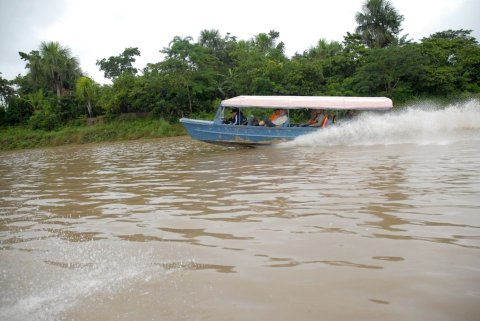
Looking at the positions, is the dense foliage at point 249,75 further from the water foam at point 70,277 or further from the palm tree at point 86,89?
the water foam at point 70,277

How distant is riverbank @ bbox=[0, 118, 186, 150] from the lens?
1120 inches

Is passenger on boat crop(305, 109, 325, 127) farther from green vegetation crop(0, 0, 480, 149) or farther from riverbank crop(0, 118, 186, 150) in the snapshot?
riverbank crop(0, 118, 186, 150)

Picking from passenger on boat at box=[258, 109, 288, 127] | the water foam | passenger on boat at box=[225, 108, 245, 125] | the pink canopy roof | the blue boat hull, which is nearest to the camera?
the water foam

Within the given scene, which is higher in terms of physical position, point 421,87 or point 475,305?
point 421,87

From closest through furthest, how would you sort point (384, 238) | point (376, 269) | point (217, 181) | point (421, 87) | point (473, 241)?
point (376, 269) → point (473, 241) → point (384, 238) → point (217, 181) → point (421, 87)

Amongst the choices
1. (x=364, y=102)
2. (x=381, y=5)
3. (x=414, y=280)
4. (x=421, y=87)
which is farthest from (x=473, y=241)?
(x=381, y=5)

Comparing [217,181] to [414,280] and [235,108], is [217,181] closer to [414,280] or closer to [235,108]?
[414,280]

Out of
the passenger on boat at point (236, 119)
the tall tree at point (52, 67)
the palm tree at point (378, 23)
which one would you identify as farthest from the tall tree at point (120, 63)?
the passenger on boat at point (236, 119)

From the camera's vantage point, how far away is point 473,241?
297cm

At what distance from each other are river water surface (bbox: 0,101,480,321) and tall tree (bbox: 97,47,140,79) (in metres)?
37.8

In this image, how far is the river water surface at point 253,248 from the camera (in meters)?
2.19

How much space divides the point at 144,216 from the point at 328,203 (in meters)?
2.24

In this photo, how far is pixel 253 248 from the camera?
3.16 m

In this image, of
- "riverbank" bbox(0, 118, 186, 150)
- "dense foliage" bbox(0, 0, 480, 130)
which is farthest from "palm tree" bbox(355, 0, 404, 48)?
"riverbank" bbox(0, 118, 186, 150)
